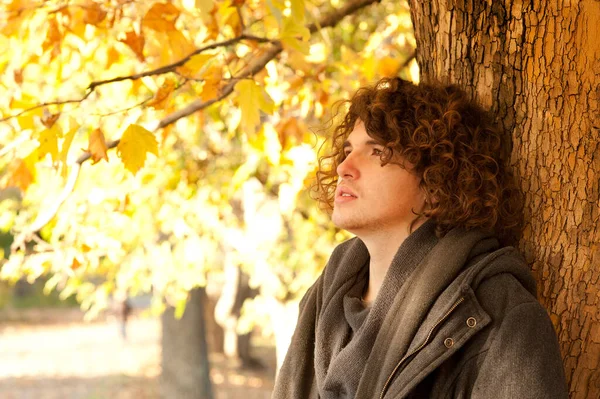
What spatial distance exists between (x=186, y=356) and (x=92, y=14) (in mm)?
8107

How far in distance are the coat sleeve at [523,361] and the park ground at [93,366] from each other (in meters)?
11.6

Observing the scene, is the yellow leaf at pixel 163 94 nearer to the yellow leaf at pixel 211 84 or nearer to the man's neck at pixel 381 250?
the yellow leaf at pixel 211 84

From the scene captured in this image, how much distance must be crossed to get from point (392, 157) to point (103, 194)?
2.19 m

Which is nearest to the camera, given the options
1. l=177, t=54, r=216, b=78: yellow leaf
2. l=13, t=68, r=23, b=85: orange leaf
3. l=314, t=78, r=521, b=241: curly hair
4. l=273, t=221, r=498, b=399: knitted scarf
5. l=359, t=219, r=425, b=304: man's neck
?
l=273, t=221, r=498, b=399: knitted scarf

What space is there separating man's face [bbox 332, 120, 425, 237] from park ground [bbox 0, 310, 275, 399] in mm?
11272

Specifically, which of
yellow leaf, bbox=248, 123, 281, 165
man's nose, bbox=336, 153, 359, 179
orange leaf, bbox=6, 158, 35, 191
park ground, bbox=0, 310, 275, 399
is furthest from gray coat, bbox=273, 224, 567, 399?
park ground, bbox=0, 310, 275, 399

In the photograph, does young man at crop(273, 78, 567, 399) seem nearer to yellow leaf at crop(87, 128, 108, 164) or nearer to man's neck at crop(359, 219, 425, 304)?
man's neck at crop(359, 219, 425, 304)

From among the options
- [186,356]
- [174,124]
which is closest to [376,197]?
[174,124]

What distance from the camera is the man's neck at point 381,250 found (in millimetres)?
2344

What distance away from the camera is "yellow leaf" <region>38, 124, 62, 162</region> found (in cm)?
259

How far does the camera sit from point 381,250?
7.78 ft

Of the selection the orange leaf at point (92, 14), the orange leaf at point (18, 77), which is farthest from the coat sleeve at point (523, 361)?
the orange leaf at point (18, 77)

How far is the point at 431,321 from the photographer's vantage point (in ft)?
6.65

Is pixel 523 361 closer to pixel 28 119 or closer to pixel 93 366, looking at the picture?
pixel 28 119
